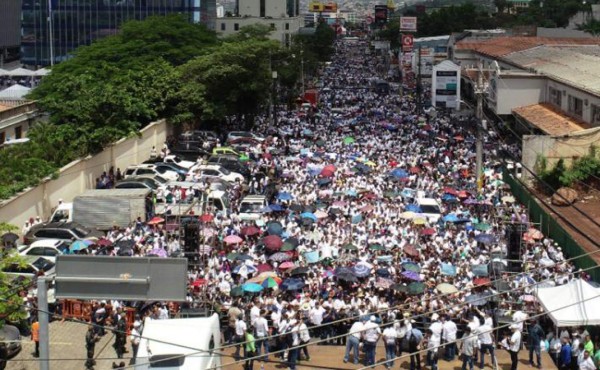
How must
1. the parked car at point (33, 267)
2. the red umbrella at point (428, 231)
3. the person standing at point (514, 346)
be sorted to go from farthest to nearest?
the red umbrella at point (428, 231), the parked car at point (33, 267), the person standing at point (514, 346)

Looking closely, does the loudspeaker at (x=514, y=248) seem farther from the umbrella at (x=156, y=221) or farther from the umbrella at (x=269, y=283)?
the umbrella at (x=156, y=221)

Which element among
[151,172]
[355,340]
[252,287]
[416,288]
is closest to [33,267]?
[252,287]

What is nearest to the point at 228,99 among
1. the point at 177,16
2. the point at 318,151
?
the point at 318,151

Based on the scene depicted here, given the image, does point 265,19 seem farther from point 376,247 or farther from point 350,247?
point 350,247

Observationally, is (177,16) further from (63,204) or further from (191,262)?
(191,262)

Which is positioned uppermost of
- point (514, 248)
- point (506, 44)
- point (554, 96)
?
point (506, 44)

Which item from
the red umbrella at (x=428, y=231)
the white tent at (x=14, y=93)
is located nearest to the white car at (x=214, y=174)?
the red umbrella at (x=428, y=231)

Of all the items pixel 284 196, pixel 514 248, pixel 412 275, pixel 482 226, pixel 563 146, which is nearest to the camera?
pixel 514 248
